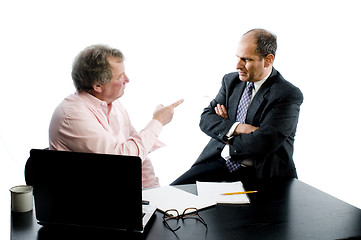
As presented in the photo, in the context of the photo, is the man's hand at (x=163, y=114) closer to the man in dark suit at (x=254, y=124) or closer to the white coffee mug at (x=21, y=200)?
the man in dark suit at (x=254, y=124)

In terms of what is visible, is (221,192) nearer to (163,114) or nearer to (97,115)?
(163,114)

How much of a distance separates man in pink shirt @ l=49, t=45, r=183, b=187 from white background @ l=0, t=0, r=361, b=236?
1.25 meters

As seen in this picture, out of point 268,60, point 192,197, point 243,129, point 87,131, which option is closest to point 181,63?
point 268,60

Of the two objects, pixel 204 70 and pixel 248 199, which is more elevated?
pixel 204 70

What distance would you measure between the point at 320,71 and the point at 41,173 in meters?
2.73

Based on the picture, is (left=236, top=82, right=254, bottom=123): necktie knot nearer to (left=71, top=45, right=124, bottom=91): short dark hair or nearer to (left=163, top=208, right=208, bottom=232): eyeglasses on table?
(left=71, top=45, right=124, bottom=91): short dark hair

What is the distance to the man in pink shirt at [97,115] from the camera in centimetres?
138

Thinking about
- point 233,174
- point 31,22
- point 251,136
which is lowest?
point 233,174

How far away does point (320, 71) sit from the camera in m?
3.08

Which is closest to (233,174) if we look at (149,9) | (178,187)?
(178,187)

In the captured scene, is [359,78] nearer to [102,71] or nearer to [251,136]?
[251,136]

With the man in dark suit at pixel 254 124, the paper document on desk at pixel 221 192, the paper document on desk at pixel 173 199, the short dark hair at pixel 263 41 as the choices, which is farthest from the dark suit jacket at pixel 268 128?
the paper document on desk at pixel 173 199

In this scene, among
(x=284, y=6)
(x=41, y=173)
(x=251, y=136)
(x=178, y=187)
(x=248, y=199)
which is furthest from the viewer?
(x=284, y=6)

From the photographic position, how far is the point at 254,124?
2.05 meters
